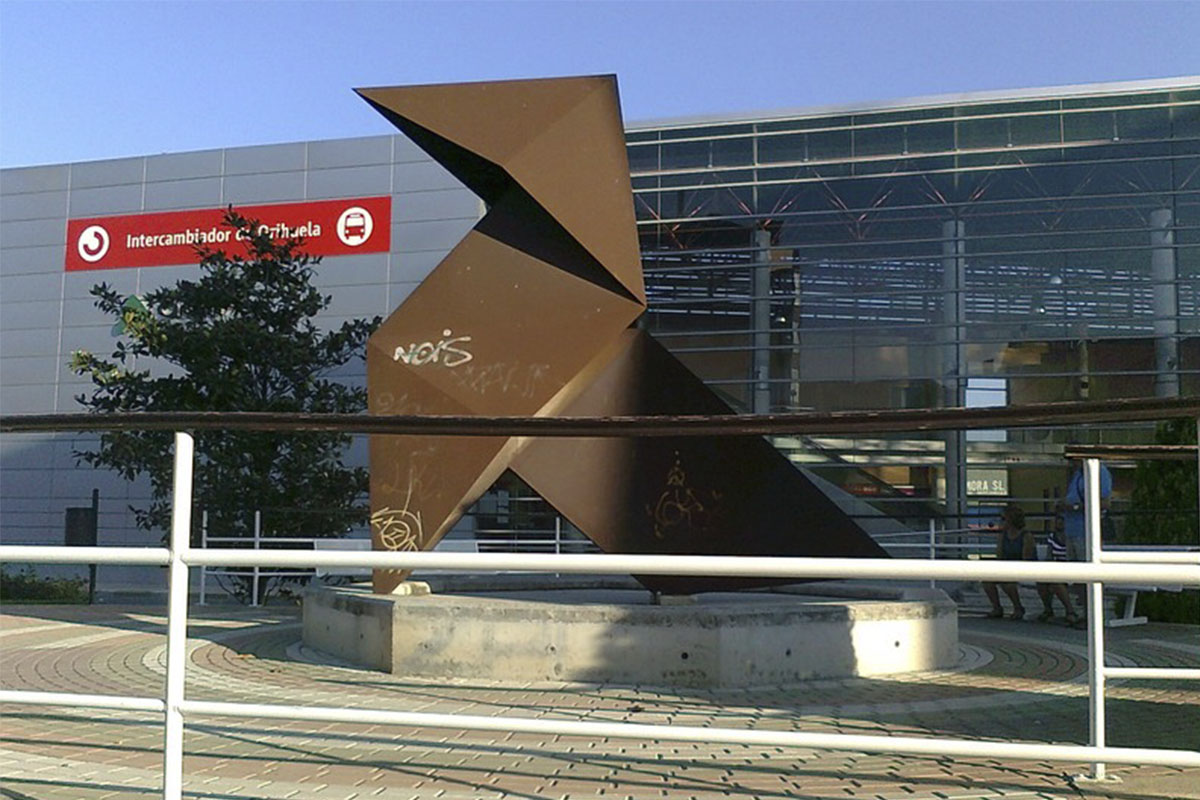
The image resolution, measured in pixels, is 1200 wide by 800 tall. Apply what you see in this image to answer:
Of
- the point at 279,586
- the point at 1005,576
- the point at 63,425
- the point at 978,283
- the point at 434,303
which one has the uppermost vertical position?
the point at 978,283

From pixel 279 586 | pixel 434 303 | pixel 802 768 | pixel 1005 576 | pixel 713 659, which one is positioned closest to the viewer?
pixel 1005 576

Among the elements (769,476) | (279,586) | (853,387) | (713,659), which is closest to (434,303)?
(769,476)

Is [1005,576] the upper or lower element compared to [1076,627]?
upper

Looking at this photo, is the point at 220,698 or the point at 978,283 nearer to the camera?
the point at 220,698

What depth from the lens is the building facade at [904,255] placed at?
23312mm

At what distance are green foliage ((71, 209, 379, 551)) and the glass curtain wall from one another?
32.7 ft

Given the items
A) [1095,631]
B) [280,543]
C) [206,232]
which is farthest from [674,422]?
[206,232]

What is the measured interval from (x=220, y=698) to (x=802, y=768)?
11.1 ft

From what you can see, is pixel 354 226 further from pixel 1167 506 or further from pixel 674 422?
pixel 674 422

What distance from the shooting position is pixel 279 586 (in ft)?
57.4

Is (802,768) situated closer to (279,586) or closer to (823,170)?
(279,586)

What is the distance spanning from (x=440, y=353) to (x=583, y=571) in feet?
19.3

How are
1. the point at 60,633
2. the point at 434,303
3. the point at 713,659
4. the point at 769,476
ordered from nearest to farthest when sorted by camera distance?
the point at 713,659 < the point at 769,476 < the point at 434,303 < the point at 60,633

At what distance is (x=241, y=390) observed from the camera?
17.4m
